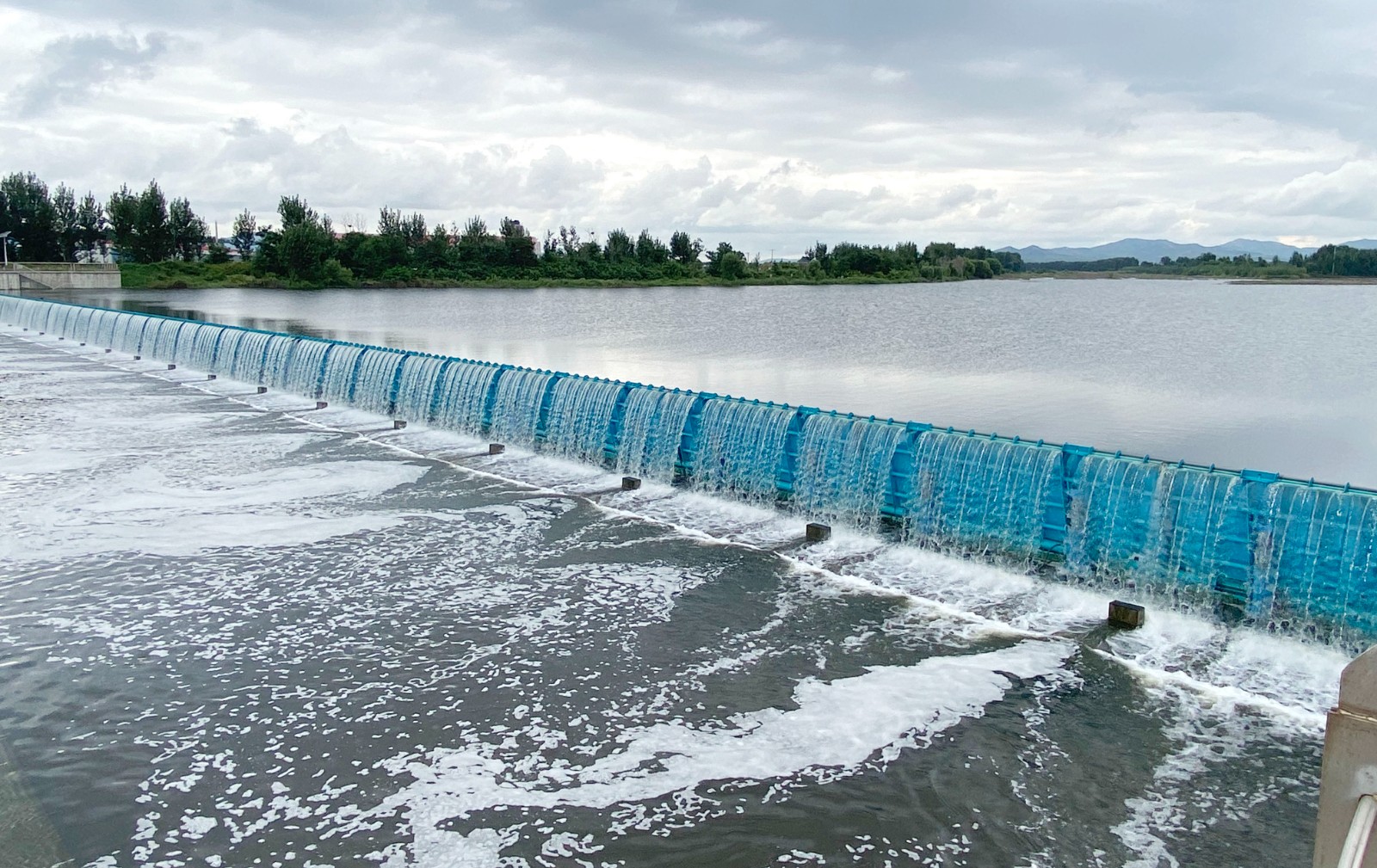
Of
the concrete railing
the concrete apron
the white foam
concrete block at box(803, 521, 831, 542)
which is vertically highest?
the concrete railing

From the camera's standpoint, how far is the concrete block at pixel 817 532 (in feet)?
36.5

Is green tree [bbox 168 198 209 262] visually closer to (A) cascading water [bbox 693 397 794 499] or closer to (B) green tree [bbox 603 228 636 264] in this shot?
(B) green tree [bbox 603 228 636 264]

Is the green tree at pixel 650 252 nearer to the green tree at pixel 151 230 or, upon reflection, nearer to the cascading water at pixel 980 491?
the green tree at pixel 151 230

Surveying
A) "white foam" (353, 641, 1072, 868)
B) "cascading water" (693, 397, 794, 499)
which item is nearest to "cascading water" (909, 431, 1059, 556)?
"cascading water" (693, 397, 794, 499)

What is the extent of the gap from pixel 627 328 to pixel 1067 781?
41640 mm

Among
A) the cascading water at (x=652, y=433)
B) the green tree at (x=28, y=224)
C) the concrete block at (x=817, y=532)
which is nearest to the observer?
the concrete block at (x=817, y=532)

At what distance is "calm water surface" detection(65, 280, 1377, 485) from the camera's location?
20.1 meters

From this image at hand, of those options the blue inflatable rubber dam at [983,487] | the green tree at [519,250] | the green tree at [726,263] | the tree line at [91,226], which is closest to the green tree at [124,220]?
the tree line at [91,226]

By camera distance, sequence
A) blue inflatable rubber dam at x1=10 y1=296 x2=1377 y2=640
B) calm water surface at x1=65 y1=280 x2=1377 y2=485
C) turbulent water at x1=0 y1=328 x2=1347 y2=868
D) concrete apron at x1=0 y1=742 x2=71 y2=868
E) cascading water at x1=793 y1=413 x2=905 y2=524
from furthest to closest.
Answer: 1. calm water surface at x1=65 y1=280 x2=1377 y2=485
2. cascading water at x1=793 y1=413 x2=905 y2=524
3. blue inflatable rubber dam at x1=10 y1=296 x2=1377 y2=640
4. turbulent water at x1=0 y1=328 x2=1347 y2=868
5. concrete apron at x1=0 y1=742 x2=71 y2=868

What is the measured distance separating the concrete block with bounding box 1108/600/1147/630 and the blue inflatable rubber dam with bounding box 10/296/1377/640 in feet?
2.33

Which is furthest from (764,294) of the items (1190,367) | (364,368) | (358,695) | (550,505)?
(358,695)

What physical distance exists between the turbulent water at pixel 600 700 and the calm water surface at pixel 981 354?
1004 cm

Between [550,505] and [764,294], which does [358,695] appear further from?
[764,294]

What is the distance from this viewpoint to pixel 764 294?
90.1 metres
